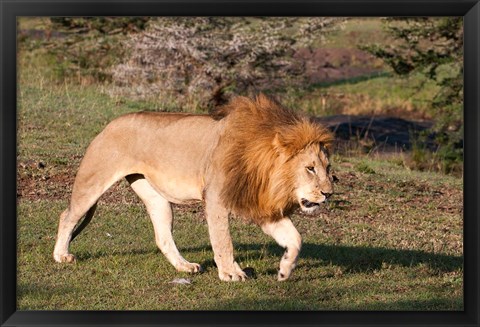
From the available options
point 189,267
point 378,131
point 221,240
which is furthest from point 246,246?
point 378,131

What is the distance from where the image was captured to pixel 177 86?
1647 centimetres

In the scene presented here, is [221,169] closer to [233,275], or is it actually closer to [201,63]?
[233,275]

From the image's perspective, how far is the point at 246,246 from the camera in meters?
8.94

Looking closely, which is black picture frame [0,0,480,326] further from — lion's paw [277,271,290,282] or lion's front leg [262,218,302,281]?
lion's paw [277,271,290,282]

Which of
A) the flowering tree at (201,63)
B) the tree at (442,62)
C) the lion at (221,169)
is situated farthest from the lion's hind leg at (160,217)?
the tree at (442,62)

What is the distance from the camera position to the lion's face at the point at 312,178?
22.5 ft

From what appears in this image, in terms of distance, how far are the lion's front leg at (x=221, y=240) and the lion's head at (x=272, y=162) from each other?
0.09 metres

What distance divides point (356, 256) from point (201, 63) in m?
8.34

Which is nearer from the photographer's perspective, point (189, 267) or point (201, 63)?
point (189, 267)

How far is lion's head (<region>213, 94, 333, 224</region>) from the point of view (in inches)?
274
